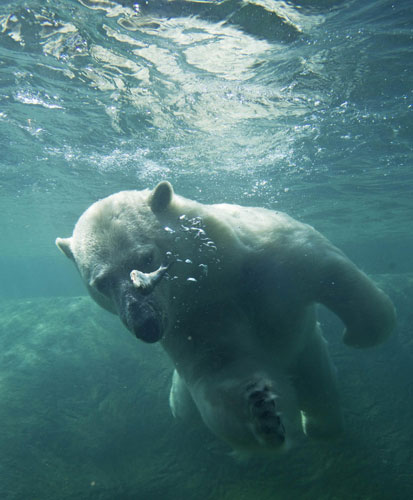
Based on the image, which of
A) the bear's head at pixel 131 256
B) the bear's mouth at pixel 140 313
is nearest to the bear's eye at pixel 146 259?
the bear's head at pixel 131 256

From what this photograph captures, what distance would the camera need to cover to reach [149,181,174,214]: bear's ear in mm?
2869

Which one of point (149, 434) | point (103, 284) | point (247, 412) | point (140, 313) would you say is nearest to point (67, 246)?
point (103, 284)

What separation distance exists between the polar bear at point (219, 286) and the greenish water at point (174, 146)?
7.57ft

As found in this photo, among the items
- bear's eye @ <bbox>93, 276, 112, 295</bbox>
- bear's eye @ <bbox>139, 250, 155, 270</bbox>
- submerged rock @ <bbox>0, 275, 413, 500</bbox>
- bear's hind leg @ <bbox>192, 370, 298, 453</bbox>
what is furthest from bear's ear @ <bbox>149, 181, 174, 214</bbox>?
submerged rock @ <bbox>0, 275, 413, 500</bbox>

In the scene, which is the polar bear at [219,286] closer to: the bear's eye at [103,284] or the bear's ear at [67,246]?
the bear's eye at [103,284]

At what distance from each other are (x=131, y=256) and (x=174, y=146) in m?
9.33

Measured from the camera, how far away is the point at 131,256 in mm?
2527

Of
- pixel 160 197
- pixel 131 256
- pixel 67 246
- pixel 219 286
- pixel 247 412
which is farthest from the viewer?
pixel 67 246

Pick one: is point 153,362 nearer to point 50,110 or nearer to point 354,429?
point 354,429

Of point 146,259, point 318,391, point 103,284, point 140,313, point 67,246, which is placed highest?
point 146,259

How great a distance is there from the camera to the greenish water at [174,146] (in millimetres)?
4910

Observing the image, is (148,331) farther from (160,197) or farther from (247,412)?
(160,197)

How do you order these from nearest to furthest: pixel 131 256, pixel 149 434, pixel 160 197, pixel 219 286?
1. pixel 131 256
2. pixel 219 286
3. pixel 160 197
4. pixel 149 434

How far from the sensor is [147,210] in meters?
2.90
